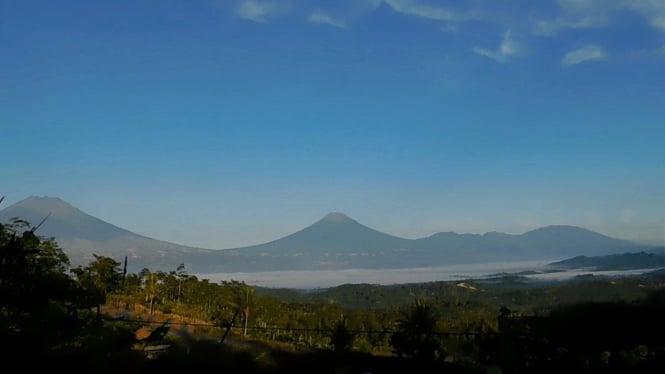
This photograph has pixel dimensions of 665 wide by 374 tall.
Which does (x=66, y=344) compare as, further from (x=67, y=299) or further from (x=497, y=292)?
(x=497, y=292)

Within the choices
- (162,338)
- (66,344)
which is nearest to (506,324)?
(162,338)

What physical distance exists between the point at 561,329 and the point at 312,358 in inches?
47.4

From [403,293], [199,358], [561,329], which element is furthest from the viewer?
[403,293]

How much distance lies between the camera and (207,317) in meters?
34.5

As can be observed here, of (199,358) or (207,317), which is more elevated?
(199,358)

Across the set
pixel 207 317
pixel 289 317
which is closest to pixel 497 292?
pixel 289 317

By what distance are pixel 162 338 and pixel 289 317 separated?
3994 cm

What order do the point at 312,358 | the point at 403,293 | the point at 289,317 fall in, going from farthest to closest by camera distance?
the point at 403,293
the point at 289,317
the point at 312,358

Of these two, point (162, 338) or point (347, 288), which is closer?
point (162, 338)

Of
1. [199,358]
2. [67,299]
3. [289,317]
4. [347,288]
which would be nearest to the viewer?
[67,299]

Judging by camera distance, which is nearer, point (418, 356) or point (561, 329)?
point (561, 329)

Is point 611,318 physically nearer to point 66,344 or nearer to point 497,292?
point 66,344

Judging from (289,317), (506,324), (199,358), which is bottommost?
(289,317)

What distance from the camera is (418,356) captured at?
11.9ft
